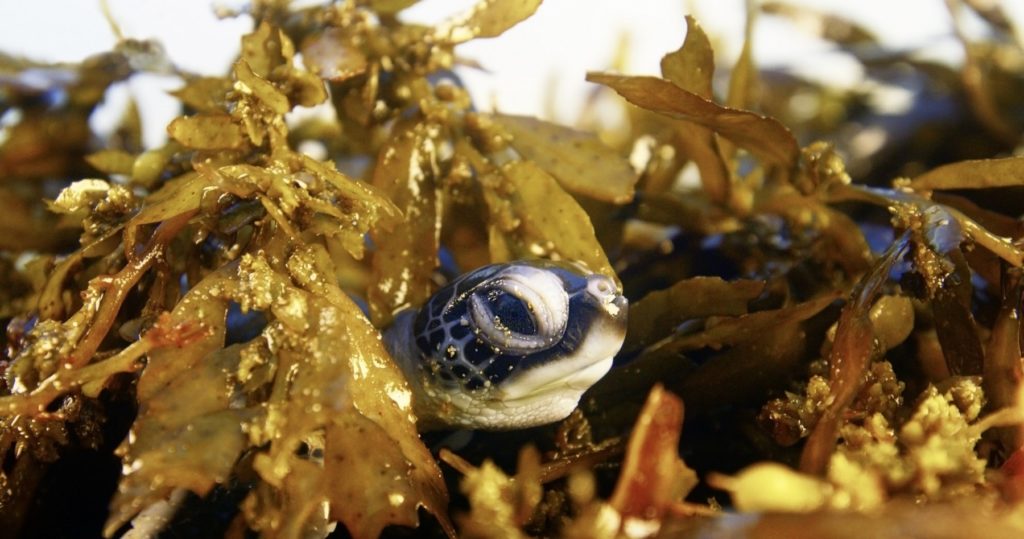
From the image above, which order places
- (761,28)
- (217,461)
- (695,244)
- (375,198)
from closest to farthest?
(217,461) → (375,198) → (695,244) → (761,28)

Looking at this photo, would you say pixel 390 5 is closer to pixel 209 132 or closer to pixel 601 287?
pixel 209 132

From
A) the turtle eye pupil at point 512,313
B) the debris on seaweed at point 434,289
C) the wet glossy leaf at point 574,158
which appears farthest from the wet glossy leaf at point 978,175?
the turtle eye pupil at point 512,313

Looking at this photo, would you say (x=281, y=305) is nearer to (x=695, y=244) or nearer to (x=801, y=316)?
(x=801, y=316)

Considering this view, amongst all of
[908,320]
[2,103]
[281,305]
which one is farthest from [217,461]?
[2,103]

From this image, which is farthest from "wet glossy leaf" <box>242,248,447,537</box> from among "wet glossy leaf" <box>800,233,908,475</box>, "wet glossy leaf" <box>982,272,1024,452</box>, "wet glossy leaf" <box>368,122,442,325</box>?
"wet glossy leaf" <box>982,272,1024,452</box>

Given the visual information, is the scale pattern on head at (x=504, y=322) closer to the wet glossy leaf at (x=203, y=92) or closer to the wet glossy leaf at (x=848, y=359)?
the wet glossy leaf at (x=848, y=359)
